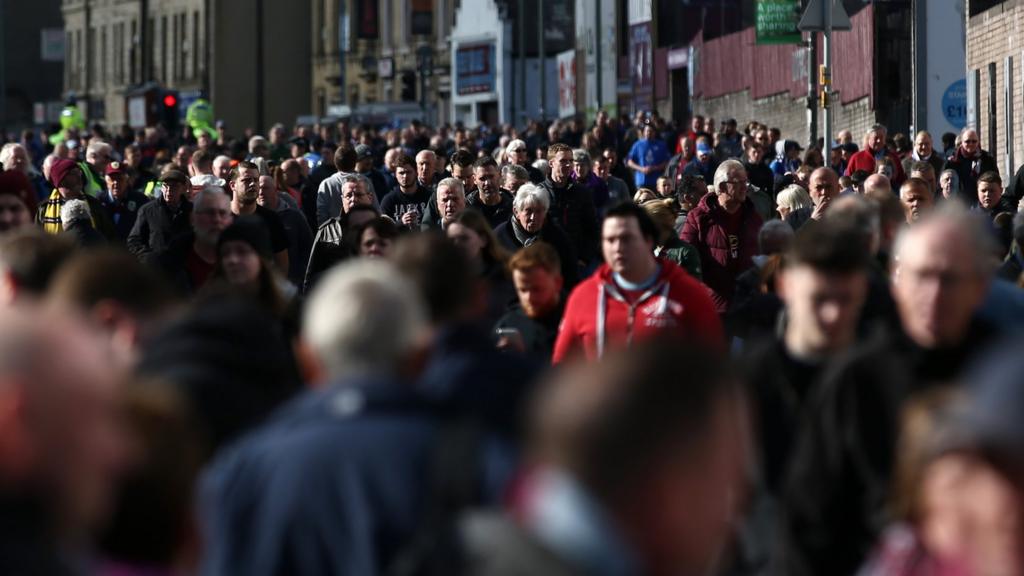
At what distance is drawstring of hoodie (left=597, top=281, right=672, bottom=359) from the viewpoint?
9672 mm

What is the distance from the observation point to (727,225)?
15453 mm

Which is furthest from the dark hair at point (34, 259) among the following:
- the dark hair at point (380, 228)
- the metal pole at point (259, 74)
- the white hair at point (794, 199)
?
the metal pole at point (259, 74)

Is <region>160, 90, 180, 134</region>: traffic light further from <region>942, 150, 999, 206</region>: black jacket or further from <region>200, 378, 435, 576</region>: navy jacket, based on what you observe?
<region>200, 378, 435, 576</region>: navy jacket

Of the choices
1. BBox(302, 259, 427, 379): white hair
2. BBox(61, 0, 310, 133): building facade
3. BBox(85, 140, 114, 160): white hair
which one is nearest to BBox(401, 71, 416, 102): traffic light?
BBox(61, 0, 310, 133): building facade

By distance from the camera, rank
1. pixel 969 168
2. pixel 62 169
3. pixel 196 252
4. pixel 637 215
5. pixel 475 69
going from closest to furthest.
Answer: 1. pixel 637 215
2. pixel 196 252
3. pixel 62 169
4. pixel 969 168
5. pixel 475 69

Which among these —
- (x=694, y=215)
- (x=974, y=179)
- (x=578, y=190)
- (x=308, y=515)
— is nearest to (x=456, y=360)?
(x=308, y=515)

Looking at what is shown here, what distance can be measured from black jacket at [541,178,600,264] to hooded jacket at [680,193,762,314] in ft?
5.95

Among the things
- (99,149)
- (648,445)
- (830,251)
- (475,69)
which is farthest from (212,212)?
(475,69)

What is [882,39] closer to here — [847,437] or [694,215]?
[694,215]

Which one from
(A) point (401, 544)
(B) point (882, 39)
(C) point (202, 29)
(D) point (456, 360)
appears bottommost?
(A) point (401, 544)

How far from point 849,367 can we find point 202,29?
113 metres

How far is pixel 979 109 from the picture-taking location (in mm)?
32156

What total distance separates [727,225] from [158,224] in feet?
12.3

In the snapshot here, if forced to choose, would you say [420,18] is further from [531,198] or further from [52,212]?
[531,198]
